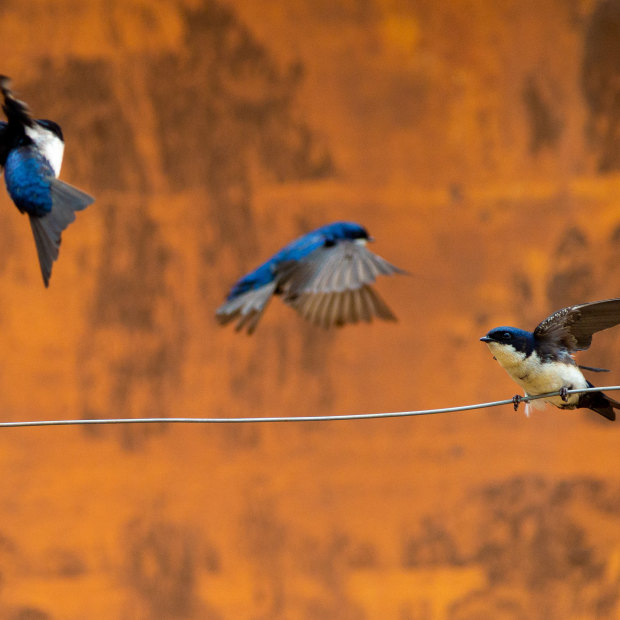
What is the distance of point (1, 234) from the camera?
5633 millimetres

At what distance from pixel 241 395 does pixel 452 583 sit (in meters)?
1.34

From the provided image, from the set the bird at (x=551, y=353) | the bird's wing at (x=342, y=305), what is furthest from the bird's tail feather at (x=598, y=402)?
the bird's wing at (x=342, y=305)

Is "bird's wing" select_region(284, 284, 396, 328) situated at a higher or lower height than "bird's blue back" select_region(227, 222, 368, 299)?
lower

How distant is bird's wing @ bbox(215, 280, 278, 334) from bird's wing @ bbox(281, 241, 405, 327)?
6cm

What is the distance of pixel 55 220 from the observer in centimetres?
354

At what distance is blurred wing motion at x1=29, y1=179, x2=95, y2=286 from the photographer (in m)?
3.45

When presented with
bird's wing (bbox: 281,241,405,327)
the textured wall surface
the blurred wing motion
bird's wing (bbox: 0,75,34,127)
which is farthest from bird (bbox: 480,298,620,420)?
the textured wall surface

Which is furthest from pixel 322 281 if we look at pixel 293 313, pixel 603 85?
pixel 603 85

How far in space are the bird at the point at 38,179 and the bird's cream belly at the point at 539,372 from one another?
128cm

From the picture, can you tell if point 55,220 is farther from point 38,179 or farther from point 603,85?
point 603,85

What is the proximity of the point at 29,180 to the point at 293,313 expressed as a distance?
7.01 feet

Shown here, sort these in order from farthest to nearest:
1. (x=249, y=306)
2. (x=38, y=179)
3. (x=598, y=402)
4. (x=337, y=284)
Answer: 1. (x=249, y=306)
2. (x=337, y=284)
3. (x=38, y=179)
4. (x=598, y=402)

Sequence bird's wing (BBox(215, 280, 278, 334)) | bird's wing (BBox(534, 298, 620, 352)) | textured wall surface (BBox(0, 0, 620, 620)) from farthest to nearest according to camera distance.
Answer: textured wall surface (BBox(0, 0, 620, 620)) → bird's wing (BBox(215, 280, 278, 334)) → bird's wing (BBox(534, 298, 620, 352))

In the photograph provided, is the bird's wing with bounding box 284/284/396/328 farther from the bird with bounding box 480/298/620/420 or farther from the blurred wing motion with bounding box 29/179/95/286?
the blurred wing motion with bounding box 29/179/95/286
